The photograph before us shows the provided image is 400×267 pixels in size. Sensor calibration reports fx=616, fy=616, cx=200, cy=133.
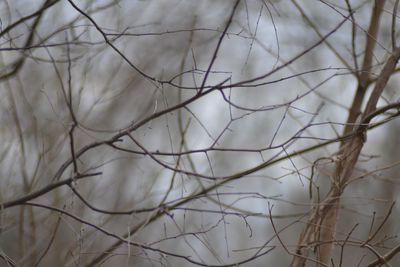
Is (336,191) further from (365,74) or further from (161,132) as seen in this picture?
(161,132)

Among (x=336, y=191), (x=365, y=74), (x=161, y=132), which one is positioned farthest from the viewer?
(x=161, y=132)

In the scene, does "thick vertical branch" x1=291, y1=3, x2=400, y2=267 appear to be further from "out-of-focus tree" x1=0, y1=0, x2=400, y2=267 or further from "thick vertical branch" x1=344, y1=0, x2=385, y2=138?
"thick vertical branch" x1=344, y1=0, x2=385, y2=138

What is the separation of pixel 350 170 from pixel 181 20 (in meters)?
2.92

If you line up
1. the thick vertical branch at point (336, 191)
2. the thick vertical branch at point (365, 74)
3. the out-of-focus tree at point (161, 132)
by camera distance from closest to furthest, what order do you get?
the out-of-focus tree at point (161, 132)
the thick vertical branch at point (336, 191)
the thick vertical branch at point (365, 74)

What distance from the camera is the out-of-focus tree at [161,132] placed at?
2.07m

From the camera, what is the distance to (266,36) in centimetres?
418

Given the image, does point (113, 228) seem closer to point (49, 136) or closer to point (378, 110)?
point (49, 136)

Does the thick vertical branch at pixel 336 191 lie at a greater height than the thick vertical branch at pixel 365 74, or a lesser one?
lesser

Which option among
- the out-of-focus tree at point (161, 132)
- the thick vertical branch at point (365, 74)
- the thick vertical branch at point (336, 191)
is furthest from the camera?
the thick vertical branch at point (365, 74)

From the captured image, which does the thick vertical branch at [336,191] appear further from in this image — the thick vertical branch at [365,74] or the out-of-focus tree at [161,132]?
the thick vertical branch at [365,74]

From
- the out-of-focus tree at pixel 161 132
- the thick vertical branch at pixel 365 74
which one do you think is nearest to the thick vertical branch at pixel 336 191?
the out-of-focus tree at pixel 161 132

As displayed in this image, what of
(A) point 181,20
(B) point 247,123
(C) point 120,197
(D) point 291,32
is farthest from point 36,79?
(B) point 247,123

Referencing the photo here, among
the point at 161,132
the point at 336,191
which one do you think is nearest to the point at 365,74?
the point at 336,191

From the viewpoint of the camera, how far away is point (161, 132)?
5.91 m
